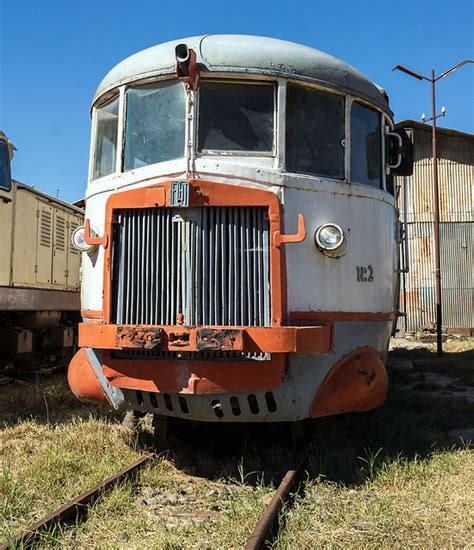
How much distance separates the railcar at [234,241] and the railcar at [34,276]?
3640 mm

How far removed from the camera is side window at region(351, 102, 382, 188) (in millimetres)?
4898

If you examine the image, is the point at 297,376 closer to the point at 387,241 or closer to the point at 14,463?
the point at 387,241

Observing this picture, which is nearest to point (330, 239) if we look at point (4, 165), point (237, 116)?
point (237, 116)

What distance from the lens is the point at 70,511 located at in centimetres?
349

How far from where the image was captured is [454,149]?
21.0 metres

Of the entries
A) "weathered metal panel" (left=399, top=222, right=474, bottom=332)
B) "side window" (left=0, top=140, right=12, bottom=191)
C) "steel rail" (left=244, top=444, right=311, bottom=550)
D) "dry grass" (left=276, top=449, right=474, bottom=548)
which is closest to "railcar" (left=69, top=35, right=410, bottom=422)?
"steel rail" (left=244, top=444, right=311, bottom=550)

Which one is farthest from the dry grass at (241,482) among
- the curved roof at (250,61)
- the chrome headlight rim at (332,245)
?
the curved roof at (250,61)

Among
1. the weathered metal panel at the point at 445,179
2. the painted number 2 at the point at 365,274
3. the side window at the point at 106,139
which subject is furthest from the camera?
the weathered metal panel at the point at 445,179

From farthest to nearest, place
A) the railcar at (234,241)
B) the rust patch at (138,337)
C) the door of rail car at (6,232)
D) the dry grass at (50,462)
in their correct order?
the door of rail car at (6,232) < the railcar at (234,241) < the rust patch at (138,337) < the dry grass at (50,462)

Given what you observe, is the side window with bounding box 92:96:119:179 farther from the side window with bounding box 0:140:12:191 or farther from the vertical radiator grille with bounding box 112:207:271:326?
the side window with bounding box 0:140:12:191

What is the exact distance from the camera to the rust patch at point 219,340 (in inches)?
151

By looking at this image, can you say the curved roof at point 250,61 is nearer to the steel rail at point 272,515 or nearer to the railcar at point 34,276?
the steel rail at point 272,515

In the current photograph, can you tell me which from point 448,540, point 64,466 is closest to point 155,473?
point 64,466

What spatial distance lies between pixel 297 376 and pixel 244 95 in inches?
85.8
